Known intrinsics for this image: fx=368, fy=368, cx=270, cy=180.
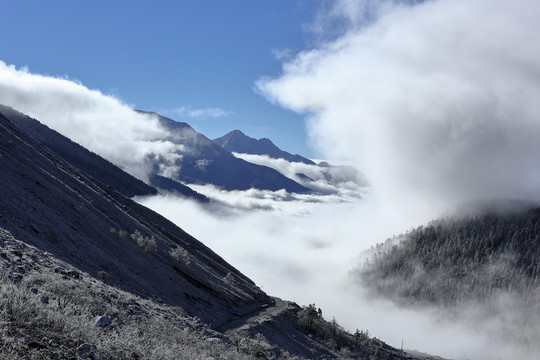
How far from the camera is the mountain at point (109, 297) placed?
38.3 ft

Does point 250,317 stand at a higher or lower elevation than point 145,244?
lower

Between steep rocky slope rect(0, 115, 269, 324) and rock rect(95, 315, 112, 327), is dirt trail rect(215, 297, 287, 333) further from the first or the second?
rock rect(95, 315, 112, 327)

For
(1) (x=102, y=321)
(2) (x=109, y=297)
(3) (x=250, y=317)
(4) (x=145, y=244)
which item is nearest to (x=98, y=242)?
(4) (x=145, y=244)

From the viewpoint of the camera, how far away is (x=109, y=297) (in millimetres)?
24562

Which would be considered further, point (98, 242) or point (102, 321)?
point (98, 242)

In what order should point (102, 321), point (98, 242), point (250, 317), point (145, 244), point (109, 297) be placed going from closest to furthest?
point (102, 321) → point (109, 297) → point (98, 242) → point (250, 317) → point (145, 244)

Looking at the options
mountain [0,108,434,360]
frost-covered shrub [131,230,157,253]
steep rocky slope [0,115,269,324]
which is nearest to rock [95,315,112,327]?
mountain [0,108,434,360]

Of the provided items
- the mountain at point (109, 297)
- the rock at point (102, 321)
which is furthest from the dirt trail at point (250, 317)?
the rock at point (102, 321)

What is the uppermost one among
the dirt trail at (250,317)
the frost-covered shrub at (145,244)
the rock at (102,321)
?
the rock at (102,321)

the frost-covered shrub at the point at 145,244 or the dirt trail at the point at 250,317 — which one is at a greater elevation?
the frost-covered shrub at the point at 145,244

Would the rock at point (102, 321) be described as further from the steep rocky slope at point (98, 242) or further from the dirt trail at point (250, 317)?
the dirt trail at point (250, 317)

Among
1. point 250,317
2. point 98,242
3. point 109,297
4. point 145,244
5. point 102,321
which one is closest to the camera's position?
point 102,321

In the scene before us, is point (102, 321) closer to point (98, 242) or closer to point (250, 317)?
point (98, 242)

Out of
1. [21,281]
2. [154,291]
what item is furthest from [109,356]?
[154,291]
